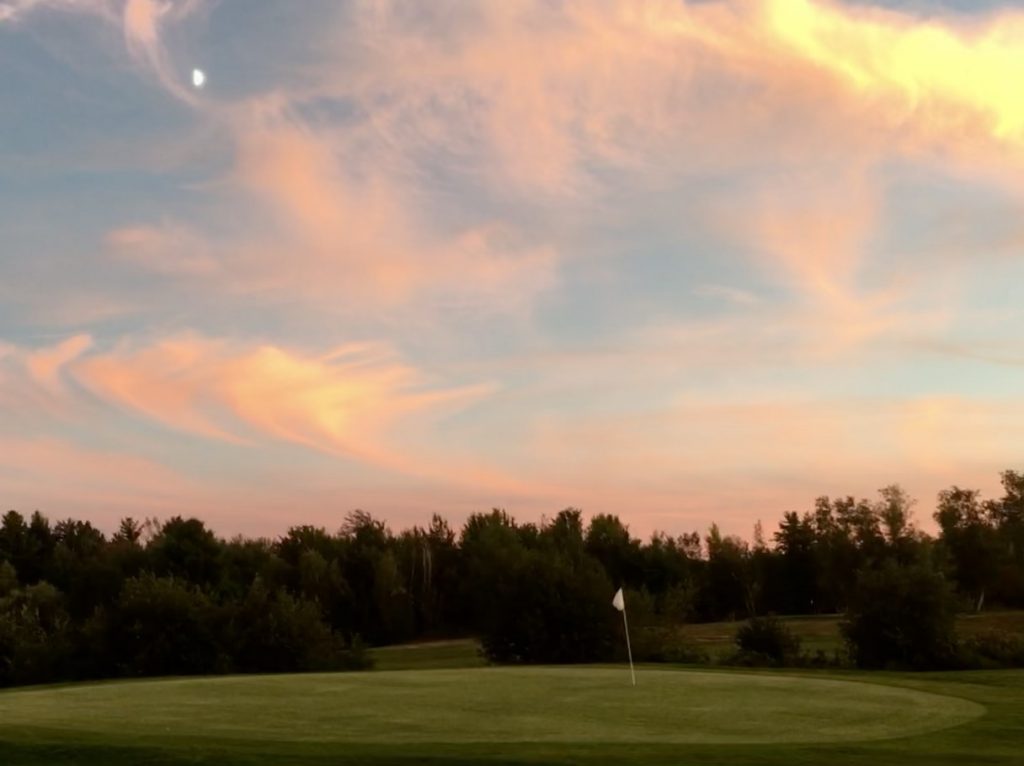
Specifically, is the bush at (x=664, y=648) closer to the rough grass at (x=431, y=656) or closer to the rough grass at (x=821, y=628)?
the rough grass at (x=431, y=656)

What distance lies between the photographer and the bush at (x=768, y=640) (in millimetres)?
40969

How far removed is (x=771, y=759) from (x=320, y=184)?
1028 inches

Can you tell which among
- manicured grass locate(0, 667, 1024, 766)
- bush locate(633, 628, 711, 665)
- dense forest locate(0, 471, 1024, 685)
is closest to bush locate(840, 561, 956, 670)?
dense forest locate(0, 471, 1024, 685)

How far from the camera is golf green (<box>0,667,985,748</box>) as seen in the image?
16.1m

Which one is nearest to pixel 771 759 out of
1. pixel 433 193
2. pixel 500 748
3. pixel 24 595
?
pixel 500 748

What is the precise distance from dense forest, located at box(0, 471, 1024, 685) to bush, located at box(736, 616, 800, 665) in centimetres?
14

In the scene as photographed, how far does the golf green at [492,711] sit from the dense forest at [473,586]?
774 inches

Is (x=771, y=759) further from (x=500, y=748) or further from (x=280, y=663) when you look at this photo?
(x=280, y=663)

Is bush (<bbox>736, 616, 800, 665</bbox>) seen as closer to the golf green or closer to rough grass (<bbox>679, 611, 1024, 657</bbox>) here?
the golf green

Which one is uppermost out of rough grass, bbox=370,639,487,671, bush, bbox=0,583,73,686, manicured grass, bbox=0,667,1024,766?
bush, bbox=0,583,73,686

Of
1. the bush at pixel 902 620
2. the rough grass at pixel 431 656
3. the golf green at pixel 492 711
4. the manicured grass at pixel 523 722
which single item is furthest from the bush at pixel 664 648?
the golf green at pixel 492 711

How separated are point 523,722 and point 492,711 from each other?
1634 mm

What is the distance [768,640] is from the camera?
136 feet

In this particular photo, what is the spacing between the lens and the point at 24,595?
7056cm
